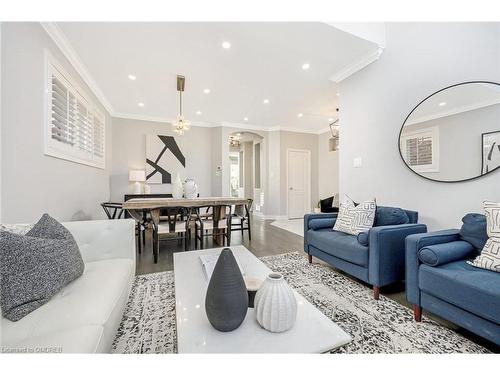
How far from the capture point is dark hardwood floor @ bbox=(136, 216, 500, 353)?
162 centimetres

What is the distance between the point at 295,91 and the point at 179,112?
2.75 metres

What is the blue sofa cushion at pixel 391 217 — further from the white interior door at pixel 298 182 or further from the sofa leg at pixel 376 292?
the white interior door at pixel 298 182

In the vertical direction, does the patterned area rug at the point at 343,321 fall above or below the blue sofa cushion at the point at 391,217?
below

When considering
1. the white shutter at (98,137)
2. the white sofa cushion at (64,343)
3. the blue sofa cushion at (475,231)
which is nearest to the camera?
the white sofa cushion at (64,343)

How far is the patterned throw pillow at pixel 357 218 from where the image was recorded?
2.23 metres

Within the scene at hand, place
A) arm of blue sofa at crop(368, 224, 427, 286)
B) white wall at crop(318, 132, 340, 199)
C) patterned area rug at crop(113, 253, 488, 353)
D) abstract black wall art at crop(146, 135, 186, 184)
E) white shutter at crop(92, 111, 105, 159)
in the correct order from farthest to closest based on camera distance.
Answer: white wall at crop(318, 132, 340, 199) → abstract black wall art at crop(146, 135, 186, 184) → white shutter at crop(92, 111, 105, 159) → arm of blue sofa at crop(368, 224, 427, 286) → patterned area rug at crop(113, 253, 488, 353)

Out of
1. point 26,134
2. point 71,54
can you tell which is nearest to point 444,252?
point 26,134

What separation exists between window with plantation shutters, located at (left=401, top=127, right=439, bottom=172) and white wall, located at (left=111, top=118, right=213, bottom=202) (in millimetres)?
4557

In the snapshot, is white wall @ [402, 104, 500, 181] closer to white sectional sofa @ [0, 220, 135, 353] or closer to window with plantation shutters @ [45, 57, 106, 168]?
white sectional sofa @ [0, 220, 135, 353]

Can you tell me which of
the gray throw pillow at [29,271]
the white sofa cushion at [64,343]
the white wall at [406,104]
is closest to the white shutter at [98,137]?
the gray throw pillow at [29,271]

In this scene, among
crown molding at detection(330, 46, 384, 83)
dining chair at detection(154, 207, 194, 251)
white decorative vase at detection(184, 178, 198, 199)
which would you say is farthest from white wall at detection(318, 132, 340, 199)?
dining chair at detection(154, 207, 194, 251)

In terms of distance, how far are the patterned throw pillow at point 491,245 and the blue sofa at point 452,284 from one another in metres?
0.05

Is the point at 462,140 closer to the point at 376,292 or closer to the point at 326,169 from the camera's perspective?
the point at 376,292

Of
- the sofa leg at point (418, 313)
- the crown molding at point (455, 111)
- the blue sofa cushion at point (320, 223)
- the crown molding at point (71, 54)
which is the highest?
the crown molding at point (71, 54)
